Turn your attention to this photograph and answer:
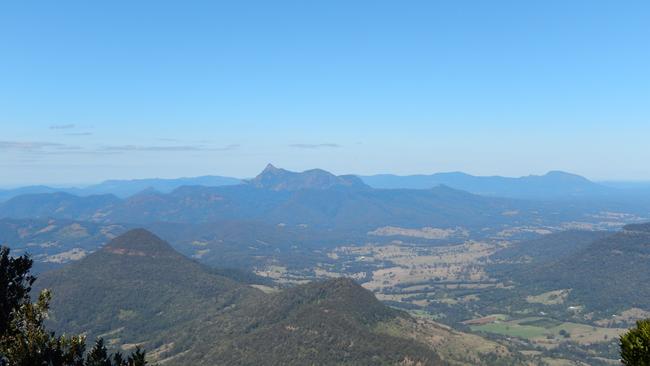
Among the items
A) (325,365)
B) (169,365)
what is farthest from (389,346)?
(169,365)

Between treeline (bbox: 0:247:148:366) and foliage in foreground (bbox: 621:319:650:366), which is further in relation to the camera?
foliage in foreground (bbox: 621:319:650:366)

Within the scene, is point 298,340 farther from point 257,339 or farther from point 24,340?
point 24,340

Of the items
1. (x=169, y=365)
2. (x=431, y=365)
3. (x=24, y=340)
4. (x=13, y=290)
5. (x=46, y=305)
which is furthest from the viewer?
(x=169, y=365)

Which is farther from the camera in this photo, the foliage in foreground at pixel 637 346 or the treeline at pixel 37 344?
the foliage in foreground at pixel 637 346

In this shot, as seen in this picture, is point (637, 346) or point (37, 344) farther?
point (637, 346)

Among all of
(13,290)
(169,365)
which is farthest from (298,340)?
(13,290)

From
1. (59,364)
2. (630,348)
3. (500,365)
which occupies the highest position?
(630,348)

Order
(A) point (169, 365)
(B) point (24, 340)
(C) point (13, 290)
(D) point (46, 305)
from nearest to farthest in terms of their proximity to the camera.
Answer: (B) point (24, 340) → (D) point (46, 305) → (C) point (13, 290) → (A) point (169, 365)

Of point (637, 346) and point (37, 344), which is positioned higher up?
point (637, 346)

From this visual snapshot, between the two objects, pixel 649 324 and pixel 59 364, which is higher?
pixel 649 324

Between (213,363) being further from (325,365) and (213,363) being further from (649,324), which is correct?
(649,324)

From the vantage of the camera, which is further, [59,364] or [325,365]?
[325,365]
